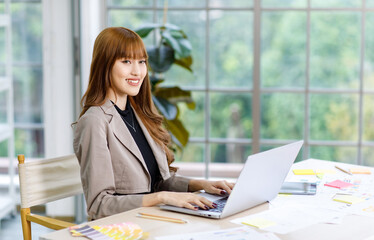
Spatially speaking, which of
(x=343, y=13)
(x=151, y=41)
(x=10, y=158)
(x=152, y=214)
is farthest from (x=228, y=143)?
(x=152, y=214)

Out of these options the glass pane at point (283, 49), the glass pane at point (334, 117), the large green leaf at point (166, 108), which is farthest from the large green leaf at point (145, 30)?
the glass pane at point (334, 117)

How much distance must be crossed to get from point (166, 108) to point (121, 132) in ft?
5.10

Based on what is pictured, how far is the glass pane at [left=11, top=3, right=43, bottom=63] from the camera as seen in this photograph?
441 cm

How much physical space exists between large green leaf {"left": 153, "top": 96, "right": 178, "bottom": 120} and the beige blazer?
1.46m

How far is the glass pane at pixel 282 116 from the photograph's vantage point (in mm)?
4395

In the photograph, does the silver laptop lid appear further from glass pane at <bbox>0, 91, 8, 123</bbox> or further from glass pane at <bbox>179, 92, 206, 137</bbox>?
glass pane at <bbox>0, 91, 8, 123</bbox>

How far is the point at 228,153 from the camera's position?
448cm

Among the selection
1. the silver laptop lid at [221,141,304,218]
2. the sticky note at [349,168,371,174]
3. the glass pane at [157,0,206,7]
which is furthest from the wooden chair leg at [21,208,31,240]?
the glass pane at [157,0,206,7]

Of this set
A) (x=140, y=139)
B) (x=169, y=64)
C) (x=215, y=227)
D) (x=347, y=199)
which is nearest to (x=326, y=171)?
(x=347, y=199)

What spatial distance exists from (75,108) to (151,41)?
2.55 ft

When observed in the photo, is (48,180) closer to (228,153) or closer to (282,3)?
(228,153)

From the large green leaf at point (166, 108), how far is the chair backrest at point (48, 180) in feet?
4.54

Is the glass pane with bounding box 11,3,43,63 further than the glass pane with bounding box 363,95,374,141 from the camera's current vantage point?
Yes

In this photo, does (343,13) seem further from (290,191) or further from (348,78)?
(290,191)
